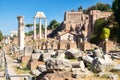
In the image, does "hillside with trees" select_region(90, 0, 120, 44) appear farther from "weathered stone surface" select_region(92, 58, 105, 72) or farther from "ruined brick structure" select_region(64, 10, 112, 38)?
"weathered stone surface" select_region(92, 58, 105, 72)

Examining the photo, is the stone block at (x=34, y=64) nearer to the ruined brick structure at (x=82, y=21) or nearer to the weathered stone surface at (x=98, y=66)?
the weathered stone surface at (x=98, y=66)

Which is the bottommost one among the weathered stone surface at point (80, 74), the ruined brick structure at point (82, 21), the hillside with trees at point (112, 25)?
the weathered stone surface at point (80, 74)

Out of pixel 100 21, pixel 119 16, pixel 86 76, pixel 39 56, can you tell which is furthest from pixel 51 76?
pixel 100 21

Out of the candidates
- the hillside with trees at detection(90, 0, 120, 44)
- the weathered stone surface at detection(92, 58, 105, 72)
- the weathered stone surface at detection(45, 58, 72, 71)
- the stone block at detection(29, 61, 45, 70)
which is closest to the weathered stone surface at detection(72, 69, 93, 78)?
the weathered stone surface at detection(45, 58, 72, 71)

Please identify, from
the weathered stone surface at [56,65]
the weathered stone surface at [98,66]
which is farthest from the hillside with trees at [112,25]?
the weathered stone surface at [56,65]

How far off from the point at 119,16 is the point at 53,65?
39158 millimetres

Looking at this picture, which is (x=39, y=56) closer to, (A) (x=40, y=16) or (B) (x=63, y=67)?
(B) (x=63, y=67)

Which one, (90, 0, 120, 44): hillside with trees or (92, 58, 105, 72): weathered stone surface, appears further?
(90, 0, 120, 44): hillside with trees

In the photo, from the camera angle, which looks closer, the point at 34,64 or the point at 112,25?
the point at 34,64

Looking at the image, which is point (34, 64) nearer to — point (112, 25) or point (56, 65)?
point (56, 65)

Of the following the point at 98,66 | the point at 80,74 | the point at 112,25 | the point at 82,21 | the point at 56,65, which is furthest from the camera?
the point at 82,21

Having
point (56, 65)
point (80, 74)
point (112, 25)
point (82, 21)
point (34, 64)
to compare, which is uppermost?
point (82, 21)

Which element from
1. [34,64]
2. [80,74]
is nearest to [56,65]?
[80,74]

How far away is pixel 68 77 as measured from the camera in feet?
35.9
